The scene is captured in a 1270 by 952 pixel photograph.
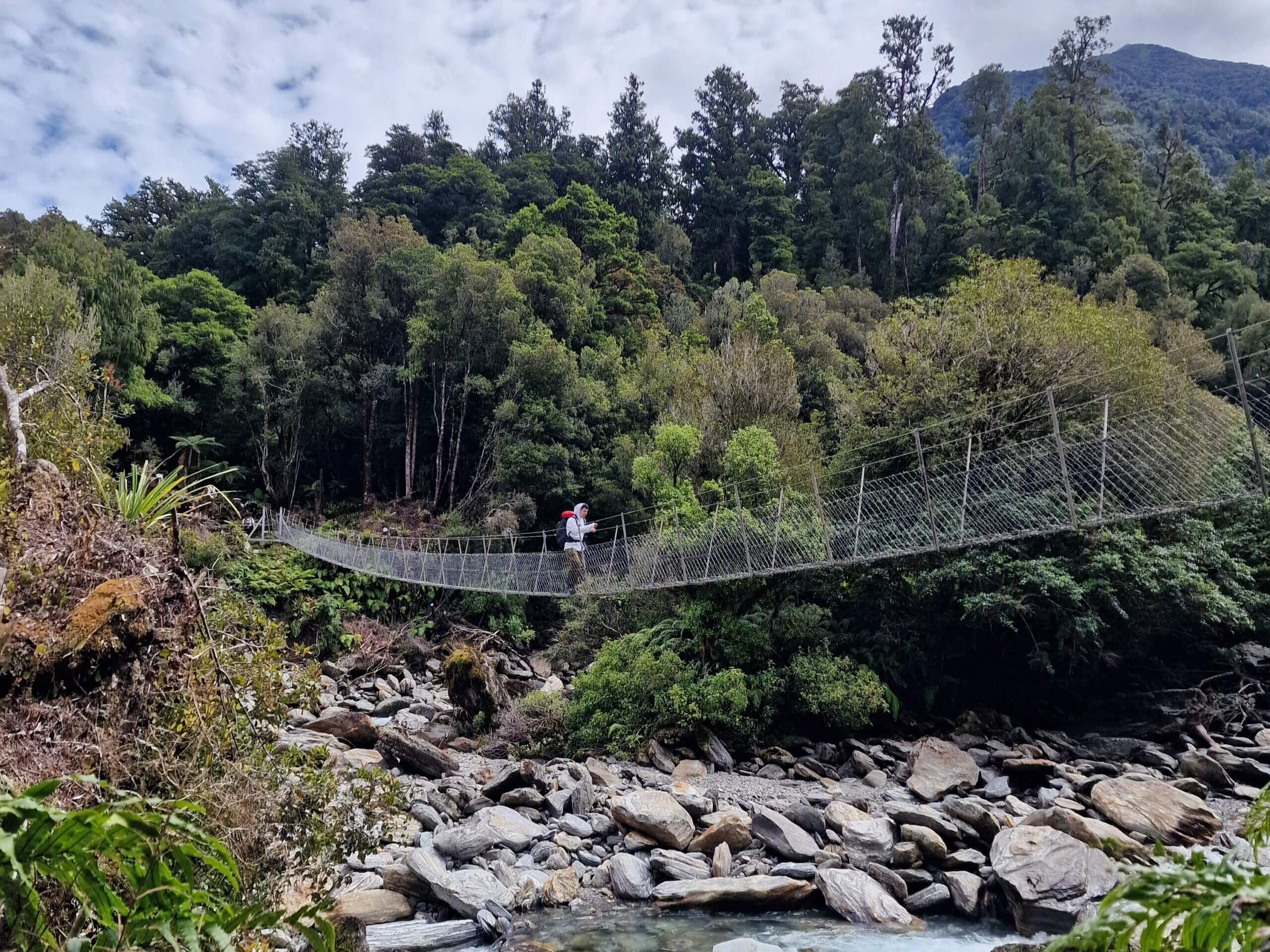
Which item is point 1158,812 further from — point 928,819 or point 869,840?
point 869,840

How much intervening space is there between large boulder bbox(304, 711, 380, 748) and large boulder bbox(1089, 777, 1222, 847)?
440cm

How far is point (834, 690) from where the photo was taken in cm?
561

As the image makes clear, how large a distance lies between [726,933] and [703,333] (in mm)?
10297

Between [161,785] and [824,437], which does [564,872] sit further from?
[824,437]

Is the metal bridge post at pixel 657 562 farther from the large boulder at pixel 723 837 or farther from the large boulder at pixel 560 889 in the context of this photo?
the large boulder at pixel 560 889

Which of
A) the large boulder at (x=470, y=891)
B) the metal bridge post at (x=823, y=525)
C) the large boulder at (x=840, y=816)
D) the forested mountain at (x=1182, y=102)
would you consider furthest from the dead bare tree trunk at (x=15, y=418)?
the forested mountain at (x=1182, y=102)

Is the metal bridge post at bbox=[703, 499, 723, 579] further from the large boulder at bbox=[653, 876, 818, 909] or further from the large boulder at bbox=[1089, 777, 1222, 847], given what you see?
the large boulder at bbox=[1089, 777, 1222, 847]

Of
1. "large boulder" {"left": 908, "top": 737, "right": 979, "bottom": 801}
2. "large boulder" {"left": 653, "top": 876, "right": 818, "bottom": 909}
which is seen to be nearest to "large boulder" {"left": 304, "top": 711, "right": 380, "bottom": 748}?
"large boulder" {"left": 653, "top": 876, "right": 818, "bottom": 909}

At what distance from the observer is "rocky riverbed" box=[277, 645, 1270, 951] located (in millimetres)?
3113

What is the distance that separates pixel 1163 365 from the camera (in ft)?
18.4

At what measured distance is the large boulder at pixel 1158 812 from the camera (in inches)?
149

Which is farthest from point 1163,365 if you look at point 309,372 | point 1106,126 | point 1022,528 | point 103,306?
point 1106,126

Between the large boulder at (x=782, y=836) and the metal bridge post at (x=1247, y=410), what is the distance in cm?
249

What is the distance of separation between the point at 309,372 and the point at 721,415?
7.02 m
